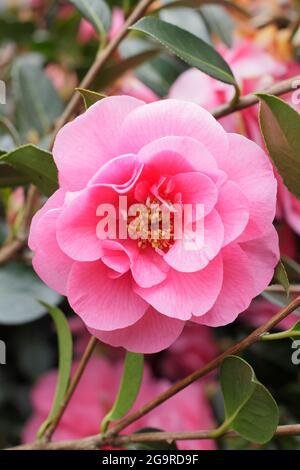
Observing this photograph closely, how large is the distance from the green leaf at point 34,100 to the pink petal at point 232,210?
476 mm

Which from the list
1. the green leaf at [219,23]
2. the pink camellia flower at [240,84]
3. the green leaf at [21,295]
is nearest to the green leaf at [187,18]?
the green leaf at [219,23]

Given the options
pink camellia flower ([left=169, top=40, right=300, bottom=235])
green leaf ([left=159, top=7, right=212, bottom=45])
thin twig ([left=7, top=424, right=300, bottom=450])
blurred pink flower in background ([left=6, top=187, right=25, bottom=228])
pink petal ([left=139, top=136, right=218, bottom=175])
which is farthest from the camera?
green leaf ([left=159, top=7, right=212, bottom=45])

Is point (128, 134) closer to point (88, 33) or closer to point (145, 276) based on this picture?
point (145, 276)

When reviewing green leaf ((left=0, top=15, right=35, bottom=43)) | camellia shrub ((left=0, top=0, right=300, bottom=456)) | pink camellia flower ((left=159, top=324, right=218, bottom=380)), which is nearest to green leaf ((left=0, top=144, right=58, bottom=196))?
camellia shrub ((left=0, top=0, right=300, bottom=456))

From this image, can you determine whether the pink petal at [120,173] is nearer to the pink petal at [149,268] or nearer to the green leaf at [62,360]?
the pink petal at [149,268]

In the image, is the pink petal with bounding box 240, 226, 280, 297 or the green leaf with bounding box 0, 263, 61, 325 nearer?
the pink petal with bounding box 240, 226, 280, 297

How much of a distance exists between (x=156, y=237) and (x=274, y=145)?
12 cm

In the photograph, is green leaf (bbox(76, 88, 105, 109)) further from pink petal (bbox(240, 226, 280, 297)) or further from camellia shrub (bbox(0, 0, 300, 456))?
pink petal (bbox(240, 226, 280, 297))

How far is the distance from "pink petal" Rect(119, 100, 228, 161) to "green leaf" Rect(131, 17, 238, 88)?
122 mm

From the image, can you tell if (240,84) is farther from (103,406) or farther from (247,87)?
(103,406)

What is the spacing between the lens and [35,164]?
2.01 feet

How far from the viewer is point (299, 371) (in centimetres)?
93

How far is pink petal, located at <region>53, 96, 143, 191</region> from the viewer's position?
0.55 m

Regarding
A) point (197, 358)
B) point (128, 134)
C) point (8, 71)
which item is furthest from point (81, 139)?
point (8, 71)
